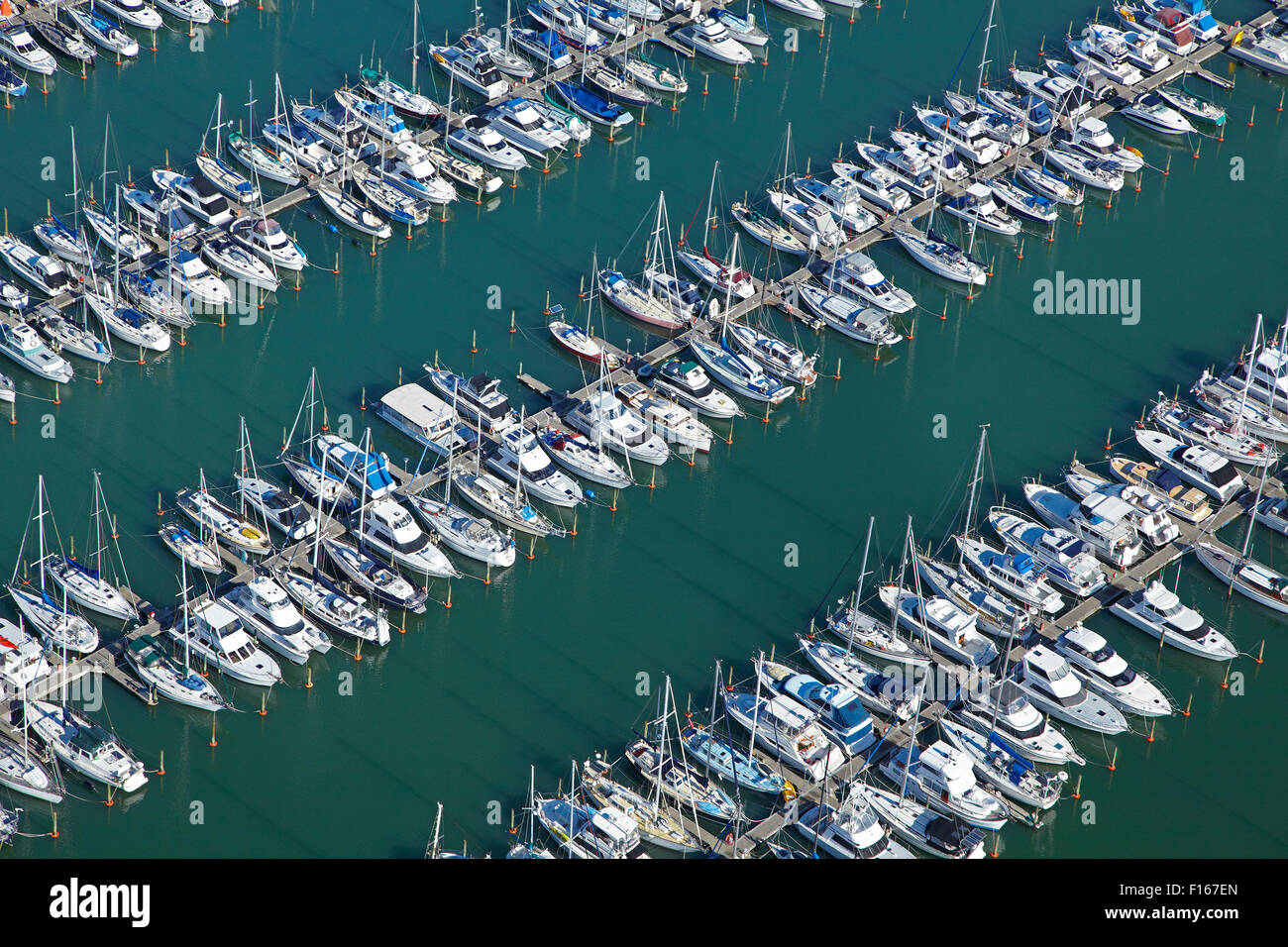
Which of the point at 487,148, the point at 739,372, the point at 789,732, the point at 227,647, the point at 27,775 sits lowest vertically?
the point at 27,775

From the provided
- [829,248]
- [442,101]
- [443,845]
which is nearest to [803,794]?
[443,845]

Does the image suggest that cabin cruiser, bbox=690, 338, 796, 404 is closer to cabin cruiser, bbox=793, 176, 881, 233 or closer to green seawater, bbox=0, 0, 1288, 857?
green seawater, bbox=0, 0, 1288, 857

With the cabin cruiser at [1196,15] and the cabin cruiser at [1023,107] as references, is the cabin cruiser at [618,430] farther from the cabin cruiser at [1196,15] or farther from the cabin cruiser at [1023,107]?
the cabin cruiser at [1196,15]

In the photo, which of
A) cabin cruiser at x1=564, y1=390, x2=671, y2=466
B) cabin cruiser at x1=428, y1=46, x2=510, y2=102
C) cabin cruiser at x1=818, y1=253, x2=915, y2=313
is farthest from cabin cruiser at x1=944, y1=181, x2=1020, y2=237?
cabin cruiser at x1=428, y1=46, x2=510, y2=102

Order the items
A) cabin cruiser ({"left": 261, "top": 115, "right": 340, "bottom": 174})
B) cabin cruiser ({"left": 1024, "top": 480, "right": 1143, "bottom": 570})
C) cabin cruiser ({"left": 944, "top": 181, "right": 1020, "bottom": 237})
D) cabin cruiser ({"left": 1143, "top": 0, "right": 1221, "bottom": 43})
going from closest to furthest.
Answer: cabin cruiser ({"left": 1024, "top": 480, "right": 1143, "bottom": 570}), cabin cruiser ({"left": 261, "top": 115, "right": 340, "bottom": 174}), cabin cruiser ({"left": 944, "top": 181, "right": 1020, "bottom": 237}), cabin cruiser ({"left": 1143, "top": 0, "right": 1221, "bottom": 43})

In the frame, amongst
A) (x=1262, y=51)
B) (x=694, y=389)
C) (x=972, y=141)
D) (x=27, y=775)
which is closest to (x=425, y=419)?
(x=694, y=389)

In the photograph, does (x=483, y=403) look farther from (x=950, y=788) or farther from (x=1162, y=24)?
(x=1162, y=24)
